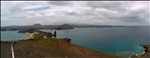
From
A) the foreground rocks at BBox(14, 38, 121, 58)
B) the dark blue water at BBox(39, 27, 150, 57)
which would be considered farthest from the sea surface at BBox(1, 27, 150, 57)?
the foreground rocks at BBox(14, 38, 121, 58)

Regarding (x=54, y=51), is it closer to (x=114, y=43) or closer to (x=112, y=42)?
(x=114, y=43)

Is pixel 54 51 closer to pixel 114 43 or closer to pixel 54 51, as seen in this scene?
pixel 54 51

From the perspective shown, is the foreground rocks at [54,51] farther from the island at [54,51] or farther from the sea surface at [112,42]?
the sea surface at [112,42]

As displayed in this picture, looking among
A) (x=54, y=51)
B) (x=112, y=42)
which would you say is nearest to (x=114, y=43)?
(x=112, y=42)

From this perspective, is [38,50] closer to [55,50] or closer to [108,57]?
[55,50]

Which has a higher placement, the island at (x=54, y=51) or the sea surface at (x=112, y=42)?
the island at (x=54, y=51)

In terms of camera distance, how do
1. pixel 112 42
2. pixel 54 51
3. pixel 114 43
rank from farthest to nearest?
pixel 112 42
pixel 114 43
pixel 54 51

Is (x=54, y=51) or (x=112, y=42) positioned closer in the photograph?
(x=54, y=51)

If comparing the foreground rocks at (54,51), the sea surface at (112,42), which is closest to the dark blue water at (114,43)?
the sea surface at (112,42)

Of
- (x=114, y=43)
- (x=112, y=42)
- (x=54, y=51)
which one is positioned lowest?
(x=112, y=42)

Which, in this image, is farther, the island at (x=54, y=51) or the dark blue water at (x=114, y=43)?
the dark blue water at (x=114, y=43)

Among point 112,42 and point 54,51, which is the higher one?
point 54,51

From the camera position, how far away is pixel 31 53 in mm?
22234

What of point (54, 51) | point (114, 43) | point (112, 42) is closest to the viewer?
point (54, 51)
